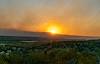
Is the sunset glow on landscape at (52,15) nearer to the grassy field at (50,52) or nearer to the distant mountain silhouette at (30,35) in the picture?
the distant mountain silhouette at (30,35)

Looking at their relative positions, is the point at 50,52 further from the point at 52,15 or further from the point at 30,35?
the point at 52,15

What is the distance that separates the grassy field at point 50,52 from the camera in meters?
3.62

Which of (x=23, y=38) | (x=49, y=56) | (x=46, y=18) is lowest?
(x=49, y=56)

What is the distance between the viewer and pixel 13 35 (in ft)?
12.0

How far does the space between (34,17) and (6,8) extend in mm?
376

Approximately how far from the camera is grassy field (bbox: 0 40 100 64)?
3.62m

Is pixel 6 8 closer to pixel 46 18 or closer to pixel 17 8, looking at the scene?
pixel 17 8

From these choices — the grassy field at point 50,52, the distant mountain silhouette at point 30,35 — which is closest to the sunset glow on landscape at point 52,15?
the distant mountain silhouette at point 30,35

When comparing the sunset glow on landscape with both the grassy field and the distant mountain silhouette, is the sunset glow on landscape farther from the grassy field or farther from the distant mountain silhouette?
the grassy field

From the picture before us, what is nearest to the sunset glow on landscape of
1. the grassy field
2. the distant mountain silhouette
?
the distant mountain silhouette

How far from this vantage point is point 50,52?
369 cm

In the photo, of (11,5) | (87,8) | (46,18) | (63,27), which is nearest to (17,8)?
(11,5)

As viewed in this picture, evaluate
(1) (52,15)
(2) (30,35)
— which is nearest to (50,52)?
(2) (30,35)

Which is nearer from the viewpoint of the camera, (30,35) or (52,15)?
(30,35)
